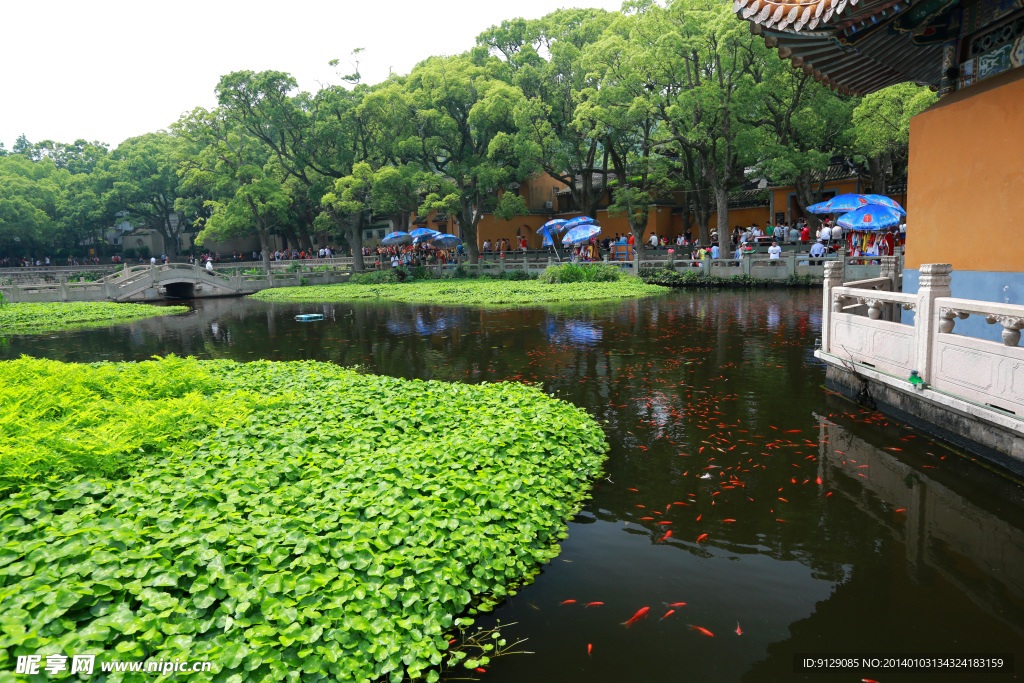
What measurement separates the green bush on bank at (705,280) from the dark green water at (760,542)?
16.4m

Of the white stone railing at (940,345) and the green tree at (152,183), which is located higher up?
the green tree at (152,183)

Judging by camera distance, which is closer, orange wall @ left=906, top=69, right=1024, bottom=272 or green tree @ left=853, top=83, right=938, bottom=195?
orange wall @ left=906, top=69, right=1024, bottom=272

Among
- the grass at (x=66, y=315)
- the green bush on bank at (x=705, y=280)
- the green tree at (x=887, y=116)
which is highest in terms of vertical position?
the green tree at (x=887, y=116)

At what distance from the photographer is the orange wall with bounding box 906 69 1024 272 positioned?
697 cm

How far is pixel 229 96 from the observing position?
32.8 m

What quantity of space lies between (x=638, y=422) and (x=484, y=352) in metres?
5.82

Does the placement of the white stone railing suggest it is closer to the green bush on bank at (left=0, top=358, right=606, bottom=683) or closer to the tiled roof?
the tiled roof

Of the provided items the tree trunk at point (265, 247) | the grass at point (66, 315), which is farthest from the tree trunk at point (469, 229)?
the grass at point (66, 315)

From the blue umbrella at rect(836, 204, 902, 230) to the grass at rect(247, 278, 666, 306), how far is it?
7404 mm

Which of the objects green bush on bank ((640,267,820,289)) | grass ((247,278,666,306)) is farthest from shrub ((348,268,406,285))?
green bush on bank ((640,267,820,289))

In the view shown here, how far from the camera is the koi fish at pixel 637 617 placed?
384cm

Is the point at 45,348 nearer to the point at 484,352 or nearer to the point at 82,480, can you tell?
the point at 484,352

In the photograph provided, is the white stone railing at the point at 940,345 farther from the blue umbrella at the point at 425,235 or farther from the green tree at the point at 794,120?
the blue umbrella at the point at 425,235

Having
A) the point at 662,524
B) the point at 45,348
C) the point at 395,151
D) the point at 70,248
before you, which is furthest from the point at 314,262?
the point at 662,524
